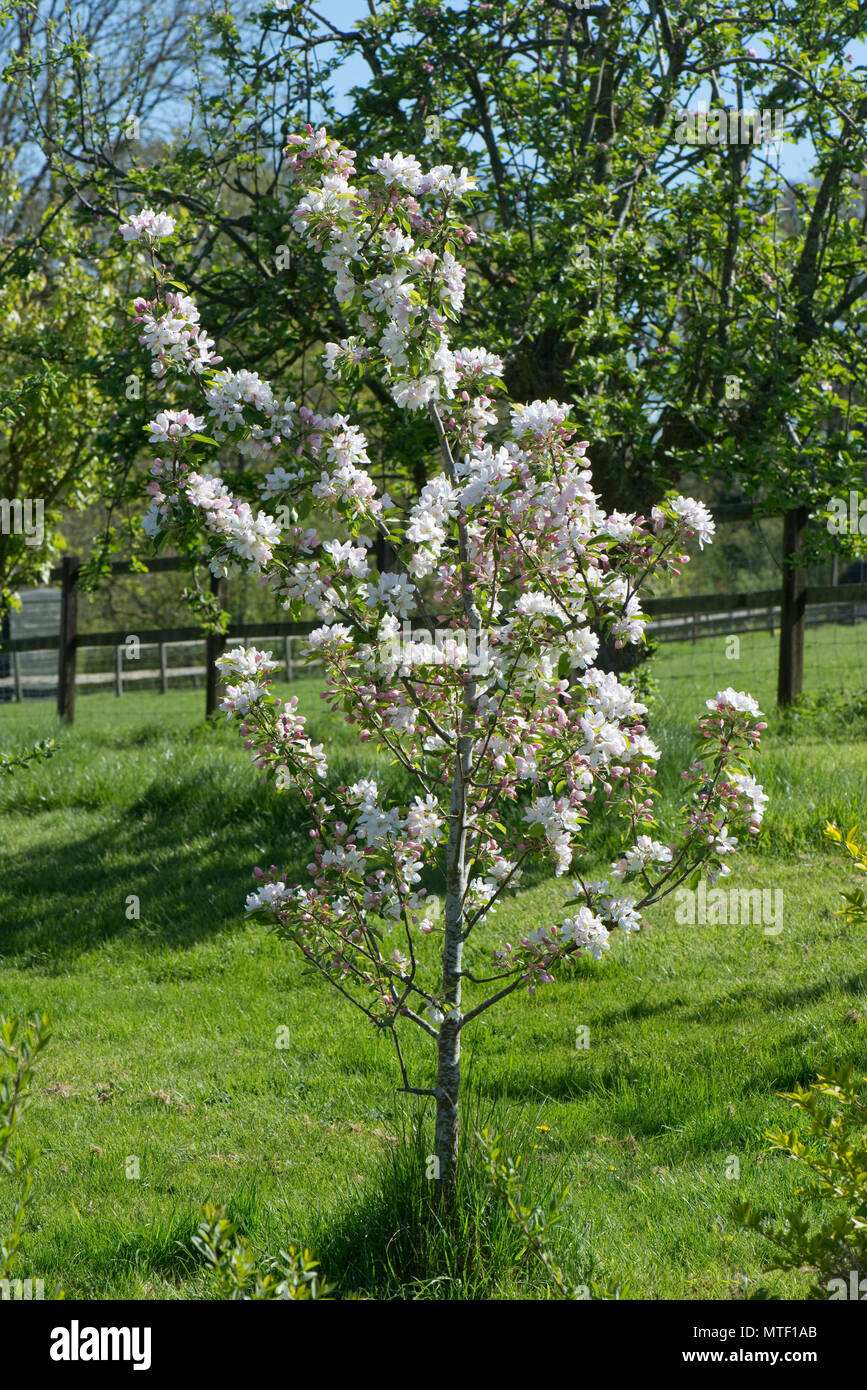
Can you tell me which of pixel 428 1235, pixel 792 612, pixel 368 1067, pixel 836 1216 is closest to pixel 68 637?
pixel 792 612

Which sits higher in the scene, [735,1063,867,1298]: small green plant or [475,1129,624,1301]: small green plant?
[735,1063,867,1298]: small green plant

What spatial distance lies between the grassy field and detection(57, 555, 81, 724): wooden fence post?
3.97 metres

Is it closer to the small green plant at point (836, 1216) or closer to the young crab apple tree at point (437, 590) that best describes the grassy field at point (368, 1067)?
the young crab apple tree at point (437, 590)

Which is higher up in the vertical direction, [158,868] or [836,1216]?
[836,1216]

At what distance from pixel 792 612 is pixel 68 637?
760 centimetres

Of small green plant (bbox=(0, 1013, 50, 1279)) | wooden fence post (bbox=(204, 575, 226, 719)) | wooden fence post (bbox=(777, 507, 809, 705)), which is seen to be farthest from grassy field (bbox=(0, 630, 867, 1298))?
wooden fence post (bbox=(204, 575, 226, 719))

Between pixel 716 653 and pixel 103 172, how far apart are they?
60.5ft

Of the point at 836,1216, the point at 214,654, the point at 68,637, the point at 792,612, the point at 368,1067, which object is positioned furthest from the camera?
the point at 68,637

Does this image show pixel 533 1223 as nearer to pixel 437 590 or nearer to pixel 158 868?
pixel 437 590

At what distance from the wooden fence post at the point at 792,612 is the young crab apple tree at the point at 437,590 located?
632 centimetres

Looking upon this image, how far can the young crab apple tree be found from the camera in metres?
3.30

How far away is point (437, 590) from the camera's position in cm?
358

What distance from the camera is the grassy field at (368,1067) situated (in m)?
3.64

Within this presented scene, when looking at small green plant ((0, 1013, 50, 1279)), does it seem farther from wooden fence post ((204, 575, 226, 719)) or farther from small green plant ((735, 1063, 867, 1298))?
wooden fence post ((204, 575, 226, 719))
